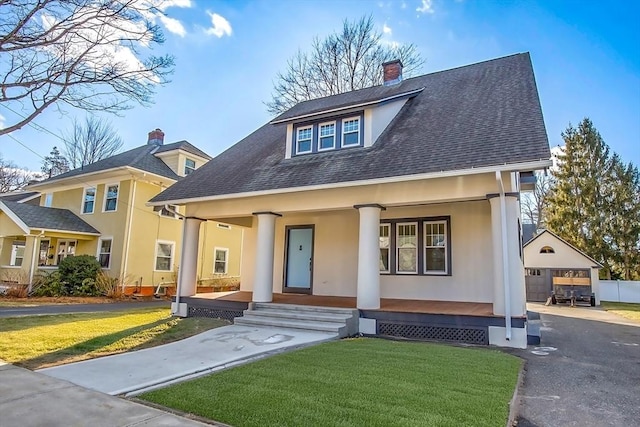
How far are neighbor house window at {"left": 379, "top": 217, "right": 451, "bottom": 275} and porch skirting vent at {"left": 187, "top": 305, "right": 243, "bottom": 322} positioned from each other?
4282mm

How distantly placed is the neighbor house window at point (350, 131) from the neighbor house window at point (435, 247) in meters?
3.04

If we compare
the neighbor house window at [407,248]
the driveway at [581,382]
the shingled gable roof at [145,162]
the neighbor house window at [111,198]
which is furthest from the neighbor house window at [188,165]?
the driveway at [581,382]

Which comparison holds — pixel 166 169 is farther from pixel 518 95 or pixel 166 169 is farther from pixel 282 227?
pixel 518 95

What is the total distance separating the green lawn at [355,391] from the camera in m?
3.49

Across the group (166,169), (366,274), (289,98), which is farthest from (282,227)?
(289,98)

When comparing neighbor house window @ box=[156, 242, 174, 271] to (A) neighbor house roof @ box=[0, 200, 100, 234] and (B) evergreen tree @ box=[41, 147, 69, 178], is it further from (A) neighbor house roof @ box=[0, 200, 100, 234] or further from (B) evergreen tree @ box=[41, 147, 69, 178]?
(B) evergreen tree @ box=[41, 147, 69, 178]

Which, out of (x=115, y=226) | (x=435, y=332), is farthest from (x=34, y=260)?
(x=435, y=332)

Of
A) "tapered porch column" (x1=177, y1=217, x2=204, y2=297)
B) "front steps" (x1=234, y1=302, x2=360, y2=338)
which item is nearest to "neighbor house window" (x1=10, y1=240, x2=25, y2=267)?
"tapered porch column" (x1=177, y1=217, x2=204, y2=297)

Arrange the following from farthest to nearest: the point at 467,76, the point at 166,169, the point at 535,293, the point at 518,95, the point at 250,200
Answer: the point at 535,293 < the point at 166,169 < the point at 467,76 < the point at 250,200 < the point at 518,95

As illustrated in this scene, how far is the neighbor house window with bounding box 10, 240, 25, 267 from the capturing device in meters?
20.2

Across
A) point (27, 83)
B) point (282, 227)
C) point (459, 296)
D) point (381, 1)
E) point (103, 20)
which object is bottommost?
point (459, 296)

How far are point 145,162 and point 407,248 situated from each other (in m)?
14.2

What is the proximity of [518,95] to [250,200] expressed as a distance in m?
7.51

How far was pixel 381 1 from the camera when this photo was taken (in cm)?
1346
